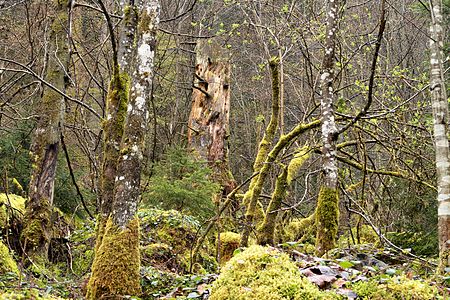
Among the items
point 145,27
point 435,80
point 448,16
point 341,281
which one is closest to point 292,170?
point 435,80

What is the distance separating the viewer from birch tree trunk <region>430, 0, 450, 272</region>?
5559 mm

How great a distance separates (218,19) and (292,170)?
13.3m

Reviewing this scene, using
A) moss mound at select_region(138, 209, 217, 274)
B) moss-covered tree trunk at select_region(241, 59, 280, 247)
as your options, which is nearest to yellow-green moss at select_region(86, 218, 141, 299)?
moss-covered tree trunk at select_region(241, 59, 280, 247)

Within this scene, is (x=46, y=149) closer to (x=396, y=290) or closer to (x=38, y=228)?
(x=38, y=228)

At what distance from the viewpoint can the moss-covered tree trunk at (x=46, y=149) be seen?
303 inches

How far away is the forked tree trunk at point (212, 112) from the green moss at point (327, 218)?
233 inches

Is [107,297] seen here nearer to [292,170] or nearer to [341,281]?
[341,281]

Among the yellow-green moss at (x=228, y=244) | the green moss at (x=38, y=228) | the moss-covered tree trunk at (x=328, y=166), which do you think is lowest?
the yellow-green moss at (x=228, y=244)

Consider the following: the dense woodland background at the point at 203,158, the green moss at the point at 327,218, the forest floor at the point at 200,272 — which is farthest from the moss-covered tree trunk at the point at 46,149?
the green moss at the point at 327,218

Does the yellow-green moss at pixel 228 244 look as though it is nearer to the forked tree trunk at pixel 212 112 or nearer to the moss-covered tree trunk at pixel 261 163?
the moss-covered tree trunk at pixel 261 163

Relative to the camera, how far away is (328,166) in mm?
6000

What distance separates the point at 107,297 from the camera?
4922mm

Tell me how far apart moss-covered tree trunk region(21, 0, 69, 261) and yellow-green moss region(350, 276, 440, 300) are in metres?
6.08

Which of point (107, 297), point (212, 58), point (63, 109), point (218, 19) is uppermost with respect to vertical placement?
point (218, 19)
